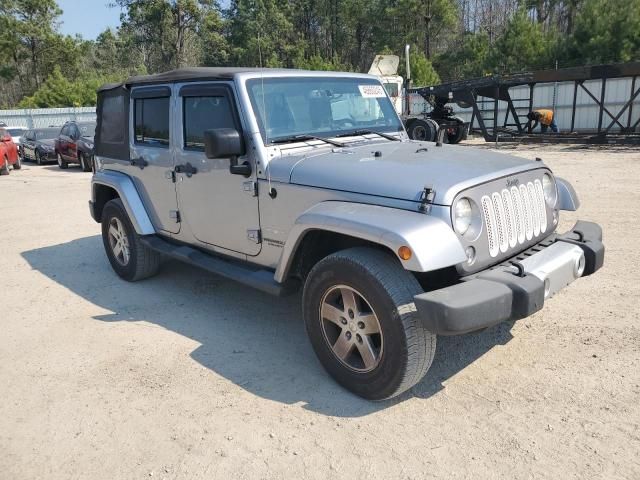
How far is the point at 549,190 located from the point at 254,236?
2136 millimetres

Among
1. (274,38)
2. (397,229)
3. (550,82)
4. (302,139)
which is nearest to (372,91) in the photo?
(302,139)

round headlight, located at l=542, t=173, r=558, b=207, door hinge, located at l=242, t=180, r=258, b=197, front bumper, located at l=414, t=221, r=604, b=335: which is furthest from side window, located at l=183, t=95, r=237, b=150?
round headlight, located at l=542, t=173, r=558, b=207

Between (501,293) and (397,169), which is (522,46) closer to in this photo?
(397,169)

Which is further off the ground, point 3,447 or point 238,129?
point 238,129

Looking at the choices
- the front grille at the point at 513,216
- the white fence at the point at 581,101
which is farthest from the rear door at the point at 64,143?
the front grille at the point at 513,216

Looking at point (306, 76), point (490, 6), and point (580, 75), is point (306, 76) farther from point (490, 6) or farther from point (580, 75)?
point (490, 6)

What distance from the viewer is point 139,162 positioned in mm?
5223

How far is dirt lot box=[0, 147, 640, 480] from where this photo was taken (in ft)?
9.33

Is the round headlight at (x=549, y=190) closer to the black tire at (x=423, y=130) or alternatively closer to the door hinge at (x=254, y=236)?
the door hinge at (x=254, y=236)

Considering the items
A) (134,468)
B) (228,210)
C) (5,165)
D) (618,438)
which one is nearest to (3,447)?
(134,468)

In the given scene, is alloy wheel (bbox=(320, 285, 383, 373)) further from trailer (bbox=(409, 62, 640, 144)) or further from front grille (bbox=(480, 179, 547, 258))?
trailer (bbox=(409, 62, 640, 144))

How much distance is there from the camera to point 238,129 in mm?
3943

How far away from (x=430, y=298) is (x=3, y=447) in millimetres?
2513

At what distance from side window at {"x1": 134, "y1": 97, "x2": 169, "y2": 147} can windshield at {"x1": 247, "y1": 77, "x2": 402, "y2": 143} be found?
47.5 inches
